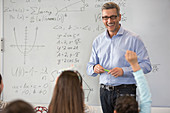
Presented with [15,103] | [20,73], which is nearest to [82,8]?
[20,73]

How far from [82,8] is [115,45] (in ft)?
3.29

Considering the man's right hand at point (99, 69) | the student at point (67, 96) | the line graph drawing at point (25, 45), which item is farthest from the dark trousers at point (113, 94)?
the line graph drawing at point (25, 45)

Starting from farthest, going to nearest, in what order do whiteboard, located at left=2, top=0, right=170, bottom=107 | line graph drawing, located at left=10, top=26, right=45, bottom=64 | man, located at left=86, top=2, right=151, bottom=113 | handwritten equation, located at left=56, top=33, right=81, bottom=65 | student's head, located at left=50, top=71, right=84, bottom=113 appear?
line graph drawing, located at left=10, top=26, right=45, bottom=64
handwritten equation, located at left=56, top=33, right=81, bottom=65
whiteboard, located at left=2, top=0, right=170, bottom=107
man, located at left=86, top=2, right=151, bottom=113
student's head, located at left=50, top=71, right=84, bottom=113

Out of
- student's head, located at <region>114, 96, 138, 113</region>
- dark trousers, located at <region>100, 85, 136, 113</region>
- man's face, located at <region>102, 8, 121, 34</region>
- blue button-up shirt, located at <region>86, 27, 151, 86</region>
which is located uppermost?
man's face, located at <region>102, 8, 121, 34</region>

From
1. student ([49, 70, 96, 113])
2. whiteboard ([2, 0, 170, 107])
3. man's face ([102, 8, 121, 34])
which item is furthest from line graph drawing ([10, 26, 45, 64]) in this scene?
student ([49, 70, 96, 113])

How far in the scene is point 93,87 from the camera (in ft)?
10.1

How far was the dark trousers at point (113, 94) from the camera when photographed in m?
2.25

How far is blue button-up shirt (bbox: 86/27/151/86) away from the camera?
224 cm

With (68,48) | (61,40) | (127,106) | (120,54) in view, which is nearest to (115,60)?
(120,54)

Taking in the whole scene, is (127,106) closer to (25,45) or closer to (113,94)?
(113,94)

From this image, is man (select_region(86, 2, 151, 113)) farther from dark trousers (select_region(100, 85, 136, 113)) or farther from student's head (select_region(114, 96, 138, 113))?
student's head (select_region(114, 96, 138, 113))

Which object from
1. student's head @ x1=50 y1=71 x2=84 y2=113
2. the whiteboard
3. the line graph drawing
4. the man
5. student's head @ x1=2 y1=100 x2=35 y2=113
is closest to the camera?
student's head @ x1=2 y1=100 x2=35 y2=113

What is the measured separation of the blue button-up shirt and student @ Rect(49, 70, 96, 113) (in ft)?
2.64

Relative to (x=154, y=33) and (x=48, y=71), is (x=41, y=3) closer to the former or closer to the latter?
(x=48, y=71)
